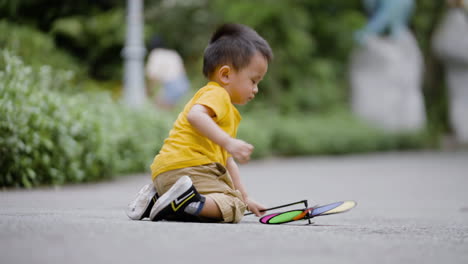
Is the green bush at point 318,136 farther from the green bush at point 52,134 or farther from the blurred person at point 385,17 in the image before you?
the green bush at point 52,134

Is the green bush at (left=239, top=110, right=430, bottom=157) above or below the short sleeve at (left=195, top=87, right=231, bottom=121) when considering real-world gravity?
below

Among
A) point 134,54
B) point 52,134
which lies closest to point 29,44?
point 52,134

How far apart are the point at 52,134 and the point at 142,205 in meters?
3.00

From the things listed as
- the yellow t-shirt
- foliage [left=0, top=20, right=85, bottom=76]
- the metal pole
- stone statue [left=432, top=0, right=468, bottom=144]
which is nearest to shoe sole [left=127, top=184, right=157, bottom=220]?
the yellow t-shirt

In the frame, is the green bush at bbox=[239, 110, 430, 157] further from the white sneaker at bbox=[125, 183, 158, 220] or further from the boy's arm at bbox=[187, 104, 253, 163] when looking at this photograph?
the boy's arm at bbox=[187, 104, 253, 163]

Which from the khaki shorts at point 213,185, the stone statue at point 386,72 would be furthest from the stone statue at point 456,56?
the khaki shorts at point 213,185

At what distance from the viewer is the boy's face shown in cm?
376

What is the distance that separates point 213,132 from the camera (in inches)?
132

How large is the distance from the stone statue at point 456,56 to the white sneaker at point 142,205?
18.4m

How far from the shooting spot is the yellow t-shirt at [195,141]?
3591 mm

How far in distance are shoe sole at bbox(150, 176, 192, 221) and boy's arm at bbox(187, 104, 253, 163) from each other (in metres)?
0.25

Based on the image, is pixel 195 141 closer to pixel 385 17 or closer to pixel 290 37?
pixel 290 37

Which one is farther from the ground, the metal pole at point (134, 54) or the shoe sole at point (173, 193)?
the metal pole at point (134, 54)

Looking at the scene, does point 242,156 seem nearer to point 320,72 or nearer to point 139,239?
point 139,239
